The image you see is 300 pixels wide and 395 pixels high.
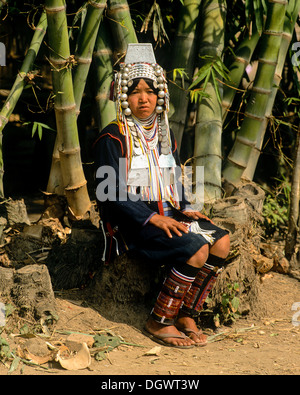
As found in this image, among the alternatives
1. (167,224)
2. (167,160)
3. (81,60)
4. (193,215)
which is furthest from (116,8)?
(167,224)

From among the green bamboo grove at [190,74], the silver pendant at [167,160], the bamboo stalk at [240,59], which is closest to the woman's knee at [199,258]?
the silver pendant at [167,160]

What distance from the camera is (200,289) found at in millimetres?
3537

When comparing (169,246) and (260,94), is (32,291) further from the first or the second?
(260,94)

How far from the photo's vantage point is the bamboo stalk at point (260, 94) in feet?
13.8

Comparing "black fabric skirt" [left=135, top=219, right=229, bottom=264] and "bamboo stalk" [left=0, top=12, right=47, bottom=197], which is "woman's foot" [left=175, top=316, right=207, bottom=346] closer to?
"black fabric skirt" [left=135, top=219, right=229, bottom=264]

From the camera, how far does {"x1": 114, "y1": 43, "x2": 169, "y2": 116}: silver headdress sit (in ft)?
11.3

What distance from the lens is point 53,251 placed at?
4.07 meters

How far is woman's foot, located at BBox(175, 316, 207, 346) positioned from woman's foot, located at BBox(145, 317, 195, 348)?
5 centimetres

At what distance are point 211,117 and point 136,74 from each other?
3.52ft

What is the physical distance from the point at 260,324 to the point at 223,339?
15.5 inches

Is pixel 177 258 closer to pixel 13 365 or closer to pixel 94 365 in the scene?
pixel 94 365

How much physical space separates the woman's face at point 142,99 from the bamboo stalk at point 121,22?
0.78 m

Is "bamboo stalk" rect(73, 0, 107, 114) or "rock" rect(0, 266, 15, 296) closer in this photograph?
"rock" rect(0, 266, 15, 296)

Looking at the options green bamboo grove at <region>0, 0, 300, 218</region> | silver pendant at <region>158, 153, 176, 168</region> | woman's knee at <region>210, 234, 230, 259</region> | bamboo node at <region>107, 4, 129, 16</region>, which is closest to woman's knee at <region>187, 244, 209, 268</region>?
woman's knee at <region>210, 234, 230, 259</region>
